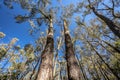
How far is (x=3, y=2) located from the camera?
13.9m

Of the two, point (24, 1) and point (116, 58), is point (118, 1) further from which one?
point (24, 1)

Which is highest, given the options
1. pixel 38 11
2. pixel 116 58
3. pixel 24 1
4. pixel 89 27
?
pixel 24 1

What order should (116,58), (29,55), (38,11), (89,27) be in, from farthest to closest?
1. (29,55)
2. (89,27)
3. (116,58)
4. (38,11)

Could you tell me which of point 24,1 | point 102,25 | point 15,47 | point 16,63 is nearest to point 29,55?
point 16,63

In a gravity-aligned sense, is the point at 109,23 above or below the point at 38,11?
below

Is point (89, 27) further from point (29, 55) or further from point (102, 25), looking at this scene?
point (29, 55)

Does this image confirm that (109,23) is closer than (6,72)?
Yes

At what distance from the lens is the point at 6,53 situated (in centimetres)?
2258

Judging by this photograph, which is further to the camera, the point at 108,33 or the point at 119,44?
the point at 108,33

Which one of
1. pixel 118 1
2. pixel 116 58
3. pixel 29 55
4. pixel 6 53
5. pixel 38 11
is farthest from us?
pixel 6 53

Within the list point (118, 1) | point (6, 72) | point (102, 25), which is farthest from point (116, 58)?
point (6, 72)

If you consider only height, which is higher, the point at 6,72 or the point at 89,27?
the point at 89,27

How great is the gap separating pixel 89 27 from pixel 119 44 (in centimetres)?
484

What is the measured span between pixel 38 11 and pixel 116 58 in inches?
414
